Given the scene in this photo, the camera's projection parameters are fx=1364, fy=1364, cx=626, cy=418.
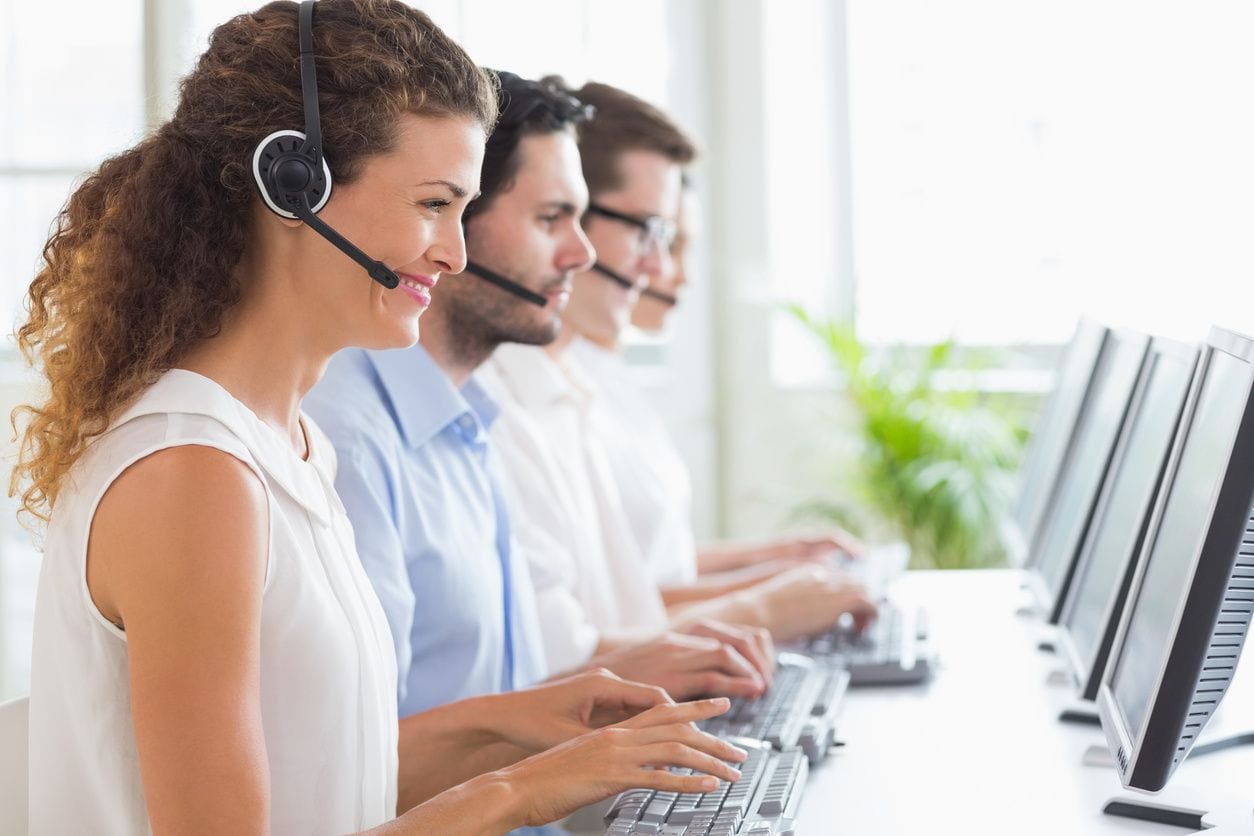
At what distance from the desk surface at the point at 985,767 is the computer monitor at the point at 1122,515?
0.08 meters

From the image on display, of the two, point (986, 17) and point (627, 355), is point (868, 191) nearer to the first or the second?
point (986, 17)

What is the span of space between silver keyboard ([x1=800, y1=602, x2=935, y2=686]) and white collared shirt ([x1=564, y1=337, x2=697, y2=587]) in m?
0.49

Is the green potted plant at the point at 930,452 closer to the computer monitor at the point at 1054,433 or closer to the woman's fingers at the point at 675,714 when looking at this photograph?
the computer monitor at the point at 1054,433

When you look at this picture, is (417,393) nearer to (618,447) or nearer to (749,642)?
(749,642)

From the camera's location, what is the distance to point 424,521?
4.85ft

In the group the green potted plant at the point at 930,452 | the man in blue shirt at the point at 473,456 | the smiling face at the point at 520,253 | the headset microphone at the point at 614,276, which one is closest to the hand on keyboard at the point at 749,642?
the man in blue shirt at the point at 473,456

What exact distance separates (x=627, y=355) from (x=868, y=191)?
0.94m

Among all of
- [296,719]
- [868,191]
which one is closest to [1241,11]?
[868,191]

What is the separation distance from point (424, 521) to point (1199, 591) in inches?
31.1

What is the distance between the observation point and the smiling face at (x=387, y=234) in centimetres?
116

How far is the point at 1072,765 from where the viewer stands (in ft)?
Answer: 4.42

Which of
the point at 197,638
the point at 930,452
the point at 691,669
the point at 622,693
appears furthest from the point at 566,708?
the point at 930,452

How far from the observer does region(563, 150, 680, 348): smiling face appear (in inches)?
90.3

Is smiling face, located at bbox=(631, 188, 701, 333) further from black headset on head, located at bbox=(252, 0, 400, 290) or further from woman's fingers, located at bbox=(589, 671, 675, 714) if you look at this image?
black headset on head, located at bbox=(252, 0, 400, 290)
